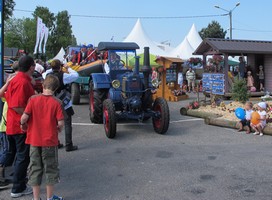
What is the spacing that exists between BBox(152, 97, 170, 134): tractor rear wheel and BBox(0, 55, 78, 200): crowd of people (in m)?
3.84

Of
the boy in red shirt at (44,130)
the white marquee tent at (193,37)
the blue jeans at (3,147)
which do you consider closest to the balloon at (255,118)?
the boy in red shirt at (44,130)

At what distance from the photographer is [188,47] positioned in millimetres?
30328

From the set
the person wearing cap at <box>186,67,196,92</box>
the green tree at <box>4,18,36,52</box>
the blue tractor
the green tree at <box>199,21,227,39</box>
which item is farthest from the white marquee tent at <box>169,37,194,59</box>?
the green tree at <box>4,18,36,52</box>

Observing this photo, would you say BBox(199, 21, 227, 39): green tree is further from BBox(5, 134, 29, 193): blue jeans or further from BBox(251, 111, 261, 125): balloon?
BBox(5, 134, 29, 193): blue jeans

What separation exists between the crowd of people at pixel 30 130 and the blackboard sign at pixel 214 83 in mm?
12582

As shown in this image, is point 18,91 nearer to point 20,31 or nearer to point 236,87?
point 236,87

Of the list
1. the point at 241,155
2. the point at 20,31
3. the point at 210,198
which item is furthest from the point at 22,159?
the point at 20,31

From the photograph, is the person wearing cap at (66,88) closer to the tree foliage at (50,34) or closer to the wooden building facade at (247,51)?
the wooden building facade at (247,51)

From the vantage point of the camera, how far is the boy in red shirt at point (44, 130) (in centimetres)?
387

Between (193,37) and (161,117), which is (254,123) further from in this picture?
(193,37)

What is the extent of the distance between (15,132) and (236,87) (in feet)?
28.9

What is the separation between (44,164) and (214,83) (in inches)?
532

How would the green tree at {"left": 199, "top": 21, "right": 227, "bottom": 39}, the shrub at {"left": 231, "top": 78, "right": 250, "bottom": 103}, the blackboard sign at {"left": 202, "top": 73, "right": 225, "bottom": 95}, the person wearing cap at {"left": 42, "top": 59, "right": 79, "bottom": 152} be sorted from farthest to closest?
the green tree at {"left": 199, "top": 21, "right": 227, "bottom": 39}, the blackboard sign at {"left": 202, "top": 73, "right": 225, "bottom": 95}, the shrub at {"left": 231, "top": 78, "right": 250, "bottom": 103}, the person wearing cap at {"left": 42, "top": 59, "right": 79, "bottom": 152}

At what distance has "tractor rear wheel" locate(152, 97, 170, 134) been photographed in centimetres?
773
